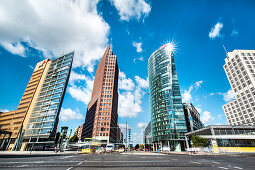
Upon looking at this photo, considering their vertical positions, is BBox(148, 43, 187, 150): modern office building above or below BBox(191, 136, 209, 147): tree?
above

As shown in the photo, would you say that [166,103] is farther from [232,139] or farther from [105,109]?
[232,139]

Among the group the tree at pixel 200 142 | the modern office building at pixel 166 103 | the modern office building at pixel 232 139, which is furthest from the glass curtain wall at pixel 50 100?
the modern office building at pixel 232 139

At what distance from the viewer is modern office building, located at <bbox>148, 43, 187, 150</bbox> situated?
70750 mm

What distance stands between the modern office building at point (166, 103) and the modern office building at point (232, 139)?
31.5 m

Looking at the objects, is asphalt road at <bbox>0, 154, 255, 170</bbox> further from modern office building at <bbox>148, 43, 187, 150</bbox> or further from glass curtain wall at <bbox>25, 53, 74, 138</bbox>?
glass curtain wall at <bbox>25, 53, 74, 138</bbox>

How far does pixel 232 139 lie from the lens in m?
38.2

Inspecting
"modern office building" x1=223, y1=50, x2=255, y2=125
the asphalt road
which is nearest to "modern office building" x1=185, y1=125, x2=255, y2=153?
the asphalt road

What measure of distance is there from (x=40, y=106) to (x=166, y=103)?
81595 millimetres

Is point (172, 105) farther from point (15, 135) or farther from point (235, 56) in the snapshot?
point (15, 135)

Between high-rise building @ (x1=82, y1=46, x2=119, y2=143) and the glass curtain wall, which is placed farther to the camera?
high-rise building @ (x1=82, y1=46, x2=119, y2=143)

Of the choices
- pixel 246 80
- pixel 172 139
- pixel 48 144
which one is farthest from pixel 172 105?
pixel 48 144

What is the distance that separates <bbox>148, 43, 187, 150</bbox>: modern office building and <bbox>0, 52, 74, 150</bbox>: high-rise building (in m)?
63.5

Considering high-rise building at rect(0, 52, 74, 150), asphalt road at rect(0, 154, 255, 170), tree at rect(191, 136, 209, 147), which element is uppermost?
high-rise building at rect(0, 52, 74, 150)

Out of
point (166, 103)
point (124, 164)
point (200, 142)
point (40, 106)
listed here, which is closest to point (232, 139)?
point (200, 142)
